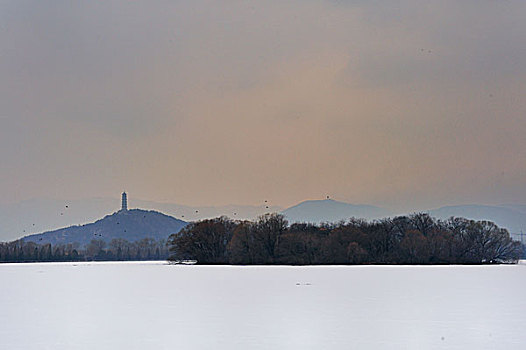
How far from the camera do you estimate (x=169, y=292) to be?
36875 millimetres

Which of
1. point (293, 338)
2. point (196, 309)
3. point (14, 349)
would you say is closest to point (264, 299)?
point (196, 309)

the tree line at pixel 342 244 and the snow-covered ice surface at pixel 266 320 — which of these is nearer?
the snow-covered ice surface at pixel 266 320

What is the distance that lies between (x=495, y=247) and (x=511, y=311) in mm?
86358

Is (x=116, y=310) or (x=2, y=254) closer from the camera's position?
(x=116, y=310)

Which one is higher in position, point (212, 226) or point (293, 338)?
point (212, 226)

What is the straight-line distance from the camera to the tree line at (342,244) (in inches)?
4122

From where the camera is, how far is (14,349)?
16.4 metres

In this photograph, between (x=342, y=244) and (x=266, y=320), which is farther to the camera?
(x=342, y=244)

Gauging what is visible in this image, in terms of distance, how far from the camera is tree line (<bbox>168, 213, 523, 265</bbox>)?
10469 cm

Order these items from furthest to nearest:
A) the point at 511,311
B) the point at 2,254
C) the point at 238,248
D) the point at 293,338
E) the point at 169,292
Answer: the point at 2,254 < the point at 238,248 < the point at 169,292 < the point at 511,311 < the point at 293,338

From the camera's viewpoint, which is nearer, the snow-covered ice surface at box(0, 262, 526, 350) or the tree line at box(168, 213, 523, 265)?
the snow-covered ice surface at box(0, 262, 526, 350)

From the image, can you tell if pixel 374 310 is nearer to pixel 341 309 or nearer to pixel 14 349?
pixel 341 309

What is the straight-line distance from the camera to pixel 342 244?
353 feet

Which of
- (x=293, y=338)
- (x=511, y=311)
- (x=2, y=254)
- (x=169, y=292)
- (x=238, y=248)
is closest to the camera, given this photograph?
(x=293, y=338)
